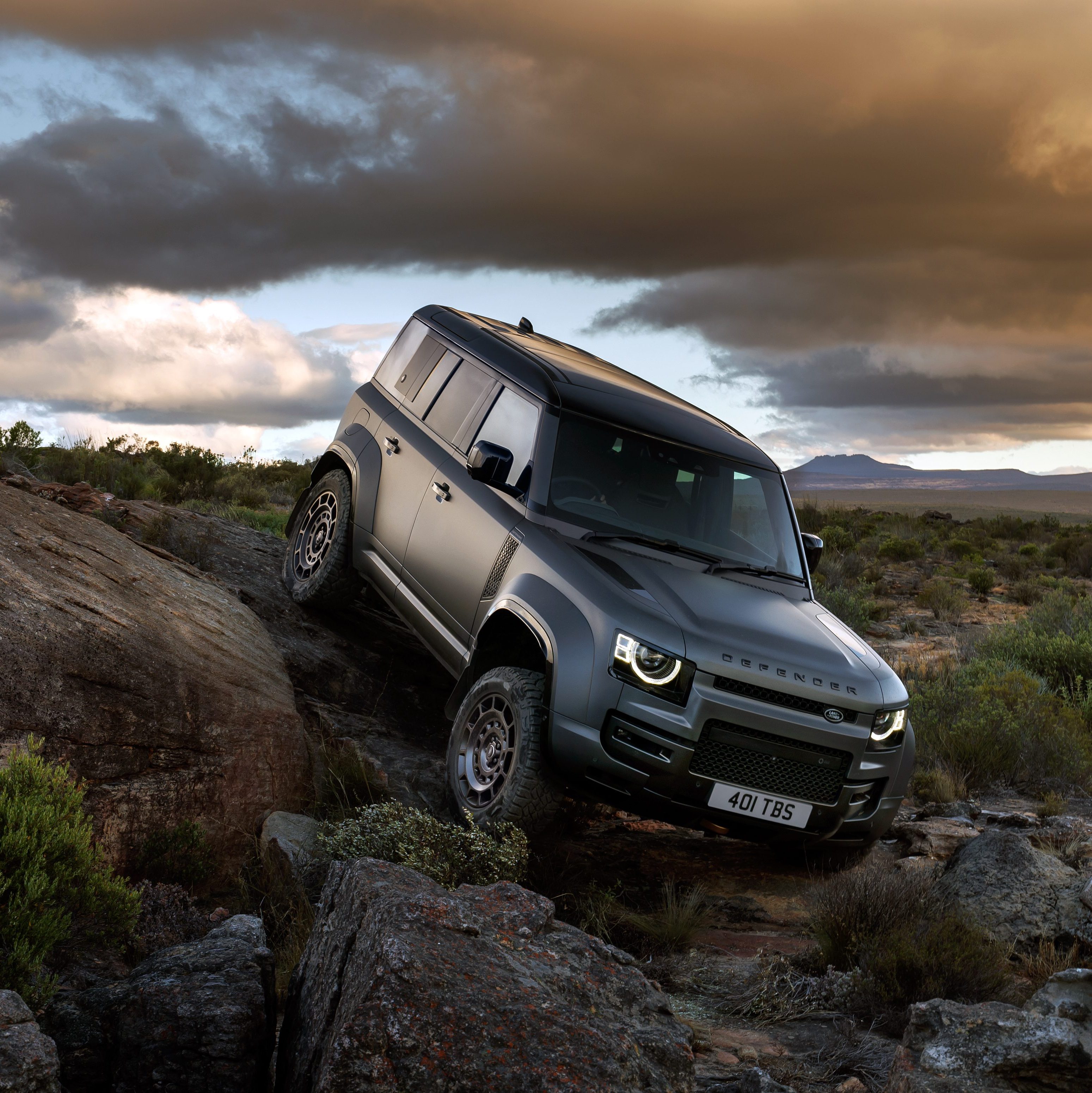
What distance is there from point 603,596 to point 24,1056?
3.16 meters

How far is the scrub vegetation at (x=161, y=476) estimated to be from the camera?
15.0m

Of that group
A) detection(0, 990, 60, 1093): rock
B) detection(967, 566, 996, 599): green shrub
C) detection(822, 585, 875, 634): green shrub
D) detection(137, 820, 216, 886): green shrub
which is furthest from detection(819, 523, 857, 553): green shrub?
detection(0, 990, 60, 1093): rock

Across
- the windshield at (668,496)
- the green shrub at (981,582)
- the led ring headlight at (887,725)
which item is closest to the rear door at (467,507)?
the windshield at (668,496)

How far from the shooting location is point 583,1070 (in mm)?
2506

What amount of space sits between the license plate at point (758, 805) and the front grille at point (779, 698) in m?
0.43

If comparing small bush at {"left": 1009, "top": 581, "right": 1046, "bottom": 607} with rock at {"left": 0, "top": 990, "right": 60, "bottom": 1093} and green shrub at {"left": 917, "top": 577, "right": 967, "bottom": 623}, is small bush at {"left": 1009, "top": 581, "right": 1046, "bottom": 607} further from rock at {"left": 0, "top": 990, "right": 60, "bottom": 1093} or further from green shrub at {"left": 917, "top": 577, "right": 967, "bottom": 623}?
rock at {"left": 0, "top": 990, "right": 60, "bottom": 1093}

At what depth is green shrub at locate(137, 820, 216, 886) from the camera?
469cm

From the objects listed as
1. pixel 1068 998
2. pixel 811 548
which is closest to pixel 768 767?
pixel 1068 998

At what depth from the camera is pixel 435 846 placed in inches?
187

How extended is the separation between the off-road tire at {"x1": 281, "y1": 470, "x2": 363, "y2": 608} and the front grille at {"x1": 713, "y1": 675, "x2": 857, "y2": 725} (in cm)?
366

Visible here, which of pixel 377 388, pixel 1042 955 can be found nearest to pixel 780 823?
pixel 1042 955

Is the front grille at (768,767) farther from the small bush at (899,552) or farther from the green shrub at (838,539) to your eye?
the small bush at (899,552)

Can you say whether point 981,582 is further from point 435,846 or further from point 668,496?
point 435,846

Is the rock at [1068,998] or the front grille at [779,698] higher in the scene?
the front grille at [779,698]
